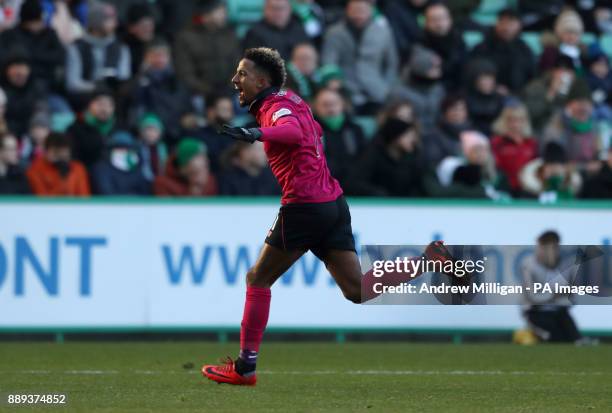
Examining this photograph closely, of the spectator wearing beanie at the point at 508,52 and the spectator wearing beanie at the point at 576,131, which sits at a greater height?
the spectator wearing beanie at the point at 508,52

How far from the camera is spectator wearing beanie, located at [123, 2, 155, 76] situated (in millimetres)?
17328

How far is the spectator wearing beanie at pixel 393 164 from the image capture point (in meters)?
15.9

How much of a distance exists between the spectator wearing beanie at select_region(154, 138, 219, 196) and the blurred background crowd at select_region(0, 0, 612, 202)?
0.05 feet

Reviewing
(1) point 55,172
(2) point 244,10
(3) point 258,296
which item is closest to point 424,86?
(2) point 244,10

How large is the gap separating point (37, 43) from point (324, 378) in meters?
7.70

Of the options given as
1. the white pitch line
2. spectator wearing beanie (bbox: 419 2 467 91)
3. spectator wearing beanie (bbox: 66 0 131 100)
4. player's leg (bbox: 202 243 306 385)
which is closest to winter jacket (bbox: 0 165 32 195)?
spectator wearing beanie (bbox: 66 0 131 100)

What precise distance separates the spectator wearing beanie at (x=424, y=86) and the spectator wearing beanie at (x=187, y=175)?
328cm

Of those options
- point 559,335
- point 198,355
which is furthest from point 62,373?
point 559,335

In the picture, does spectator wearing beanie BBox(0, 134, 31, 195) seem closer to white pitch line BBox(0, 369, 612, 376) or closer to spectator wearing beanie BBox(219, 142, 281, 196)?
spectator wearing beanie BBox(219, 142, 281, 196)

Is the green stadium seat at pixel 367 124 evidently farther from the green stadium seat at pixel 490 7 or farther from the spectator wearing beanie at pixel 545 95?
the green stadium seat at pixel 490 7

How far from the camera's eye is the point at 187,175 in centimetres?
1547

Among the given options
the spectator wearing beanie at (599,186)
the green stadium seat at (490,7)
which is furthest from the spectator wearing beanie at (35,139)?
the green stadium seat at (490,7)

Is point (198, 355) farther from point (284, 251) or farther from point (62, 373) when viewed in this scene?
point (284, 251)

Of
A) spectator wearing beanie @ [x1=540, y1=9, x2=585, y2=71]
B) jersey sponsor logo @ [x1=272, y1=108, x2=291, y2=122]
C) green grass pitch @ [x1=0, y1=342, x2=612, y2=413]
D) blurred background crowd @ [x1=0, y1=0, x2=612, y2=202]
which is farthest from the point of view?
spectator wearing beanie @ [x1=540, y1=9, x2=585, y2=71]
